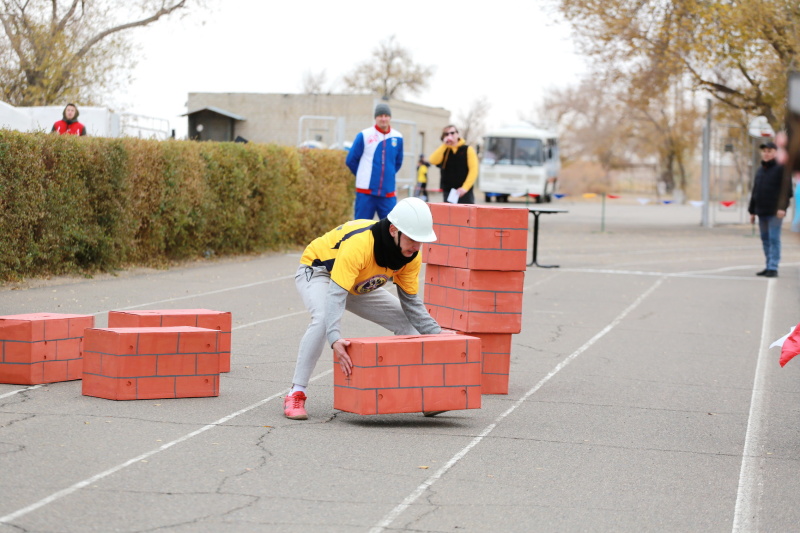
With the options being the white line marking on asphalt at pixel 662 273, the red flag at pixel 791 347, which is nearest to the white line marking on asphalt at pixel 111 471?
the red flag at pixel 791 347

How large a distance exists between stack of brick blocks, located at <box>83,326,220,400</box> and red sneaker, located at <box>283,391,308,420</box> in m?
0.80

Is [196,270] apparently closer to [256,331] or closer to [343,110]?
[256,331]

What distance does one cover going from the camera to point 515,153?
49.8 m

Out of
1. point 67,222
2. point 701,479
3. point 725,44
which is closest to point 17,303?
point 67,222

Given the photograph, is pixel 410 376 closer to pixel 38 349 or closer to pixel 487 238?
pixel 487 238

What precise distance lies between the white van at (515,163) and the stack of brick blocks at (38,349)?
41.3 meters

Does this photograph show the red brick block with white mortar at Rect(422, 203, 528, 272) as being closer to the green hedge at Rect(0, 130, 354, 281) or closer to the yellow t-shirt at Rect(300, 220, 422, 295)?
the yellow t-shirt at Rect(300, 220, 422, 295)

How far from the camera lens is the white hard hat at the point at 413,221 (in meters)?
6.57

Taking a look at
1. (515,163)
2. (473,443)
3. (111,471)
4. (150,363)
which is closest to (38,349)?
(150,363)

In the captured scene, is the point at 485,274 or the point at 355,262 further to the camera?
the point at 485,274

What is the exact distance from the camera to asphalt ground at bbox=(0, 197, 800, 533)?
5145 millimetres

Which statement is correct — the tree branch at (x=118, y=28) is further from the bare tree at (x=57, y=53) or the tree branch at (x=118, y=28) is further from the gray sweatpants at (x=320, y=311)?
the gray sweatpants at (x=320, y=311)

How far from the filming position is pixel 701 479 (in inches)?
236

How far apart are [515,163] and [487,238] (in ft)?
138
